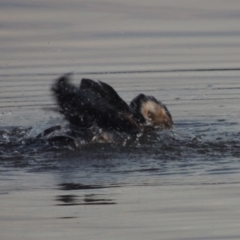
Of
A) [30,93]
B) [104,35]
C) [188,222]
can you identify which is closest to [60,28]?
[104,35]

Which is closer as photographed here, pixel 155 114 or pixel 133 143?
pixel 133 143

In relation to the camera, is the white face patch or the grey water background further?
the white face patch

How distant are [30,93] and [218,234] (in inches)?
237

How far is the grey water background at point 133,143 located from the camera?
24.6 feet

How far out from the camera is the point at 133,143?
9.92 metres

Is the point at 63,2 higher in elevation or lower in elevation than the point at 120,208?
higher

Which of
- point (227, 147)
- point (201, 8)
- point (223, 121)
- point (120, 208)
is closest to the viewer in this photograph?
point (120, 208)

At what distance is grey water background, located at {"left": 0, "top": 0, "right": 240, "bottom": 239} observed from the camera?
7.51m

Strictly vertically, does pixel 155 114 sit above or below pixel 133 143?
above

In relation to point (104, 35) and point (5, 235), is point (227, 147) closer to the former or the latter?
point (5, 235)

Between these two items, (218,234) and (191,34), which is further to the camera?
(191,34)

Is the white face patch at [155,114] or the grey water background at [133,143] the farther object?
the white face patch at [155,114]

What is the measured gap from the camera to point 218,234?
7117 millimetres

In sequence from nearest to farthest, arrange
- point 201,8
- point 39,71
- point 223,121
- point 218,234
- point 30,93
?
point 218,234 < point 223,121 < point 30,93 < point 39,71 < point 201,8
